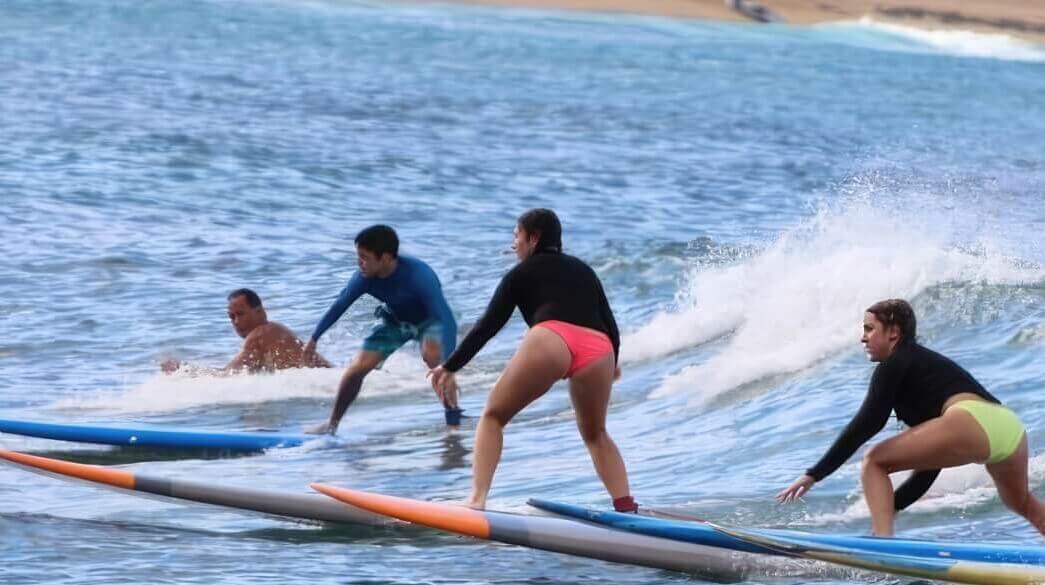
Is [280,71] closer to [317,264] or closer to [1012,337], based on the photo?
[317,264]

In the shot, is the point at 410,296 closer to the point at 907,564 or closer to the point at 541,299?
the point at 541,299

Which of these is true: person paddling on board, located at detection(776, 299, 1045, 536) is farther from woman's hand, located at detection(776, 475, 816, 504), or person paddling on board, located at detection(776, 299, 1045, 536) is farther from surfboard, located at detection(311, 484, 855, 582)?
surfboard, located at detection(311, 484, 855, 582)

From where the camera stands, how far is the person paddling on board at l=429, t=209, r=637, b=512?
834 cm

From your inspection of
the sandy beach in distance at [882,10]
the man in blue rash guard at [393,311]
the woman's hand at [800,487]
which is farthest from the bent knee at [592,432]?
the sandy beach in distance at [882,10]

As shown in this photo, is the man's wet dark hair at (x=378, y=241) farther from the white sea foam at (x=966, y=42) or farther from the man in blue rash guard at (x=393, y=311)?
Result: the white sea foam at (x=966, y=42)

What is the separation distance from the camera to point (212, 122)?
101ft

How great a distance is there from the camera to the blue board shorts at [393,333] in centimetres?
1148

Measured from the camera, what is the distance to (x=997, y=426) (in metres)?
7.81

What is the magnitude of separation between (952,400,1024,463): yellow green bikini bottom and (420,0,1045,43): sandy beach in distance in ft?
191

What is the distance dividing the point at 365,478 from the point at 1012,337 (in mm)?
5062

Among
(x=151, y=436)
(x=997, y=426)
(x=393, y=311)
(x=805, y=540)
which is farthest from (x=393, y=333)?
(x=997, y=426)

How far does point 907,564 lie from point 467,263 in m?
12.2

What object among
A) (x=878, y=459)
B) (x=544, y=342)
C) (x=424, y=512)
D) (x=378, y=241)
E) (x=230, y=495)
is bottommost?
(x=230, y=495)

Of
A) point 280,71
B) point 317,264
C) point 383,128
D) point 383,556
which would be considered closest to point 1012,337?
point 383,556
